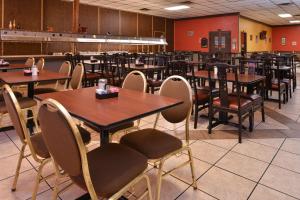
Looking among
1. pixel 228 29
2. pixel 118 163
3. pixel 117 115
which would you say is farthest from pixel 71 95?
pixel 228 29

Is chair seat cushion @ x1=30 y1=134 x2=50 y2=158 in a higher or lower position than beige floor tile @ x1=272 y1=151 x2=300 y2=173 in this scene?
higher

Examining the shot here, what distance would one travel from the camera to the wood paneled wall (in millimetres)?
7977

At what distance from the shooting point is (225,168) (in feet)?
8.46

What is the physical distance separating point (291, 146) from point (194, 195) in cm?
185

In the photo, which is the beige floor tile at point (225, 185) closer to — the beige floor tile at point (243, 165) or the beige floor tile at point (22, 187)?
the beige floor tile at point (243, 165)

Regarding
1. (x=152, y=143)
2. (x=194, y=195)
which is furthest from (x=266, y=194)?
(x=152, y=143)

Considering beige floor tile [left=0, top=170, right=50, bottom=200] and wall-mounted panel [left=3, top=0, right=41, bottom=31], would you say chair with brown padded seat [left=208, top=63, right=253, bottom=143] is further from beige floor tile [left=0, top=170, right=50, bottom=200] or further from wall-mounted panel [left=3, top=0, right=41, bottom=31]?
wall-mounted panel [left=3, top=0, right=41, bottom=31]

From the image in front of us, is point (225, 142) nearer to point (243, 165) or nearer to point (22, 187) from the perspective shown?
point (243, 165)

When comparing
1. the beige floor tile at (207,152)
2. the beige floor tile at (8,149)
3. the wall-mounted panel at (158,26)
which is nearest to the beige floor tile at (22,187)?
the beige floor tile at (8,149)

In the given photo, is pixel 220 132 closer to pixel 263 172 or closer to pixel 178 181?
pixel 263 172

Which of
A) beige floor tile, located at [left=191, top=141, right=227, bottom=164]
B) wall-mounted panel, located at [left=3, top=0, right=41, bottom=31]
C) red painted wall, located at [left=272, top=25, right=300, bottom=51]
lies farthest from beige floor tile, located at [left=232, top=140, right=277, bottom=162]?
red painted wall, located at [left=272, top=25, right=300, bottom=51]

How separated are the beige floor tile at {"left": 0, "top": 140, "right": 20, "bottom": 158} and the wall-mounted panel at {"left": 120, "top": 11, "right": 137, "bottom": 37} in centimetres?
884

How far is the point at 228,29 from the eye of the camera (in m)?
11.4

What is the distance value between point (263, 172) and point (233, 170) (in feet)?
1.00
